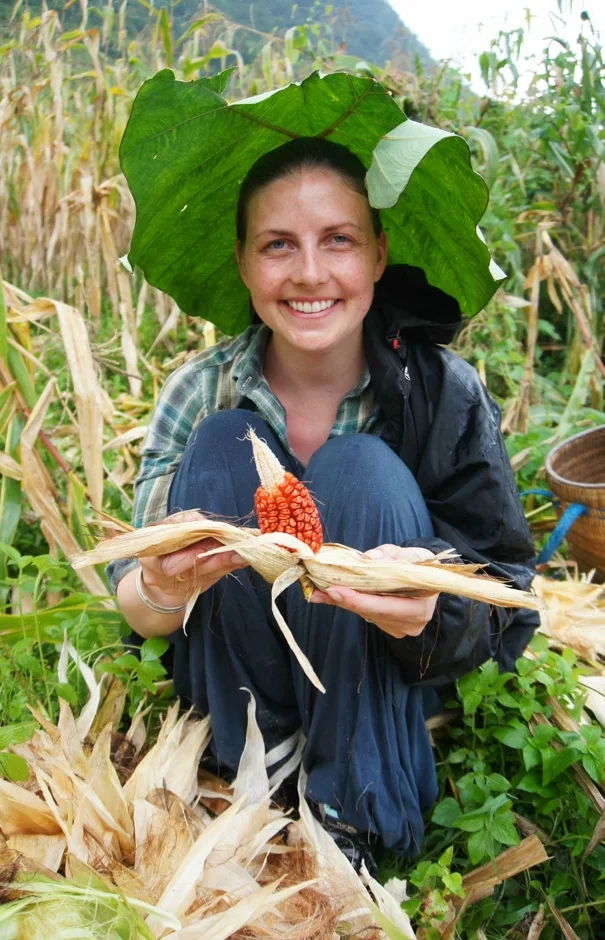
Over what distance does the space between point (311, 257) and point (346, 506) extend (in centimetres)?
49

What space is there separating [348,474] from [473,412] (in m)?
0.34

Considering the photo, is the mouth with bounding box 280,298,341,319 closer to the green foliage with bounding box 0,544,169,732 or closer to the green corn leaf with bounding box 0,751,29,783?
the green foliage with bounding box 0,544,169,732

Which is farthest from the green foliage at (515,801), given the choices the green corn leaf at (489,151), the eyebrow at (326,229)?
the green corn leaf at (489,151)

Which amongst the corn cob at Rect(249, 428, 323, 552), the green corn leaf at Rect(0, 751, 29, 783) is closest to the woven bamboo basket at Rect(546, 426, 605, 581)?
the corn cob at Rect(249, 428, 323, 552)

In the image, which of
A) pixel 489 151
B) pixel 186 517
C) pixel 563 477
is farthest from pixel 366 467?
pixel 489 151

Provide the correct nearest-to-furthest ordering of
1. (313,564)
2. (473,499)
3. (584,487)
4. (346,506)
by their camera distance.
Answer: (313,564), (346,506), (473,499), (584,487)

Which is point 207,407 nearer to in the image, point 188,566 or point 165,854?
point 188,566

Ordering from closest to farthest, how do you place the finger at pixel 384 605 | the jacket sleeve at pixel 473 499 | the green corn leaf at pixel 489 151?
the finger at pixel 384 605 → the jacket sleeve at pixel 473 499 → the green corn leaf at pixel 489 151

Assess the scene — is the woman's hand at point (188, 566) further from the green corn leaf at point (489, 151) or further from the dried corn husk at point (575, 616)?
the green corn leaf at point (489, 151)

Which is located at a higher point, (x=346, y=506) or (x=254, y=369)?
(x=254, y=369)

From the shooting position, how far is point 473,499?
60.6 inches

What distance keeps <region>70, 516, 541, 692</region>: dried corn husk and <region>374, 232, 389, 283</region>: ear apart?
0.66 meters

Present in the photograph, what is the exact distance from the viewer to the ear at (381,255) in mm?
1630

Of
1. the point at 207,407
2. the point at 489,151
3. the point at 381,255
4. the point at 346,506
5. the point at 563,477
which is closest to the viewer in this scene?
the point at 346,506
